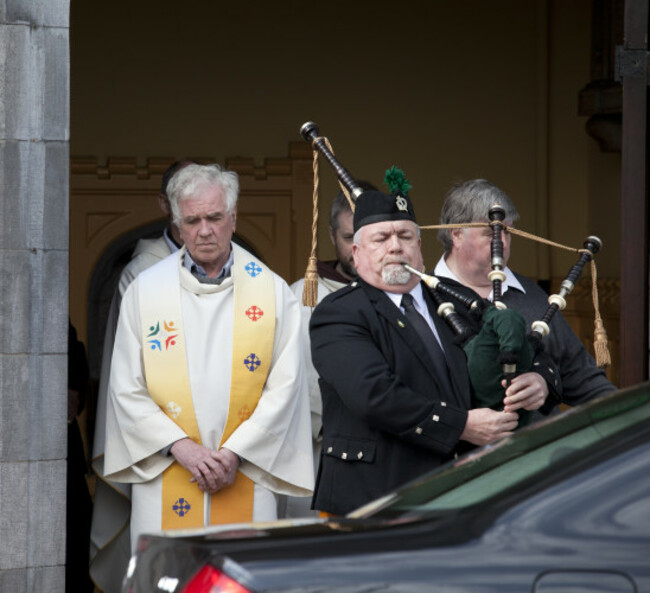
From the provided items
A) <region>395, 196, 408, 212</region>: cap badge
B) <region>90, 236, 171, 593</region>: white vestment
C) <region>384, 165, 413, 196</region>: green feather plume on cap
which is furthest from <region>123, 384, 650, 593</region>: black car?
<region>90, 236, 171, 593</region>: white vestment

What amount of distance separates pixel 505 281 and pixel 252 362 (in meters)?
0.99

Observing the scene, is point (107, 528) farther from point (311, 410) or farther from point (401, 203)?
point (401, 203)

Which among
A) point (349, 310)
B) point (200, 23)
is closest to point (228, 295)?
point (349, 310)

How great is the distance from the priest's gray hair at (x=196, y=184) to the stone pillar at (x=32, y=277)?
1.33 feet

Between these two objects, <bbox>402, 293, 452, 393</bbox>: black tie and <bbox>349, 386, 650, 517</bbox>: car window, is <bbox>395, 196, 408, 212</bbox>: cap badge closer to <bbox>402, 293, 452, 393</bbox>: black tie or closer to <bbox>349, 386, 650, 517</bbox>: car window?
<bbox>402, 293, 452, 393</bbox>: black tie

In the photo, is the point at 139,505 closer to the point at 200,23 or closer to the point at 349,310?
the point at 349,310

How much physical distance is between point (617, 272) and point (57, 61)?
202 inches

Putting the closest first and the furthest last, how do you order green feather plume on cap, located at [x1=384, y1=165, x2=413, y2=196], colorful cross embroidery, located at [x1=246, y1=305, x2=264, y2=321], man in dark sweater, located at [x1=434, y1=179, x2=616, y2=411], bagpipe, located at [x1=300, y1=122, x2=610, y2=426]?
bagpipe, located at [x1=300, y1=122, x2=610, y2=426]
green feather plume on cap, located at [x1=384, y1=165, x2=413, y2=196]
man in dark sweater, located at [x1=434, y1=179, x2=616, y2=411]
colorful cross embroidery, located at [x1=246, y1=305, x2=264, y2=321]

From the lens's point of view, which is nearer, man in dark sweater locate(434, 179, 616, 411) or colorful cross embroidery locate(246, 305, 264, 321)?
man in dark sweater locate(434, 179, 616, 411)

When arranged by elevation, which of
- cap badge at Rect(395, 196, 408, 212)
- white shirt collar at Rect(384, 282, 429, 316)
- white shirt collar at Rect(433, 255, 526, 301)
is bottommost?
white shirt collar at Rect(384, 282, 429, 316)

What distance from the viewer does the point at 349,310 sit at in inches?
185

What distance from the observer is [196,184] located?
18.2ft

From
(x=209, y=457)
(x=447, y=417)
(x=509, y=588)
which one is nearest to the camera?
(x=509, y=588)

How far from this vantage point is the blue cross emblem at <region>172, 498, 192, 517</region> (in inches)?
215
